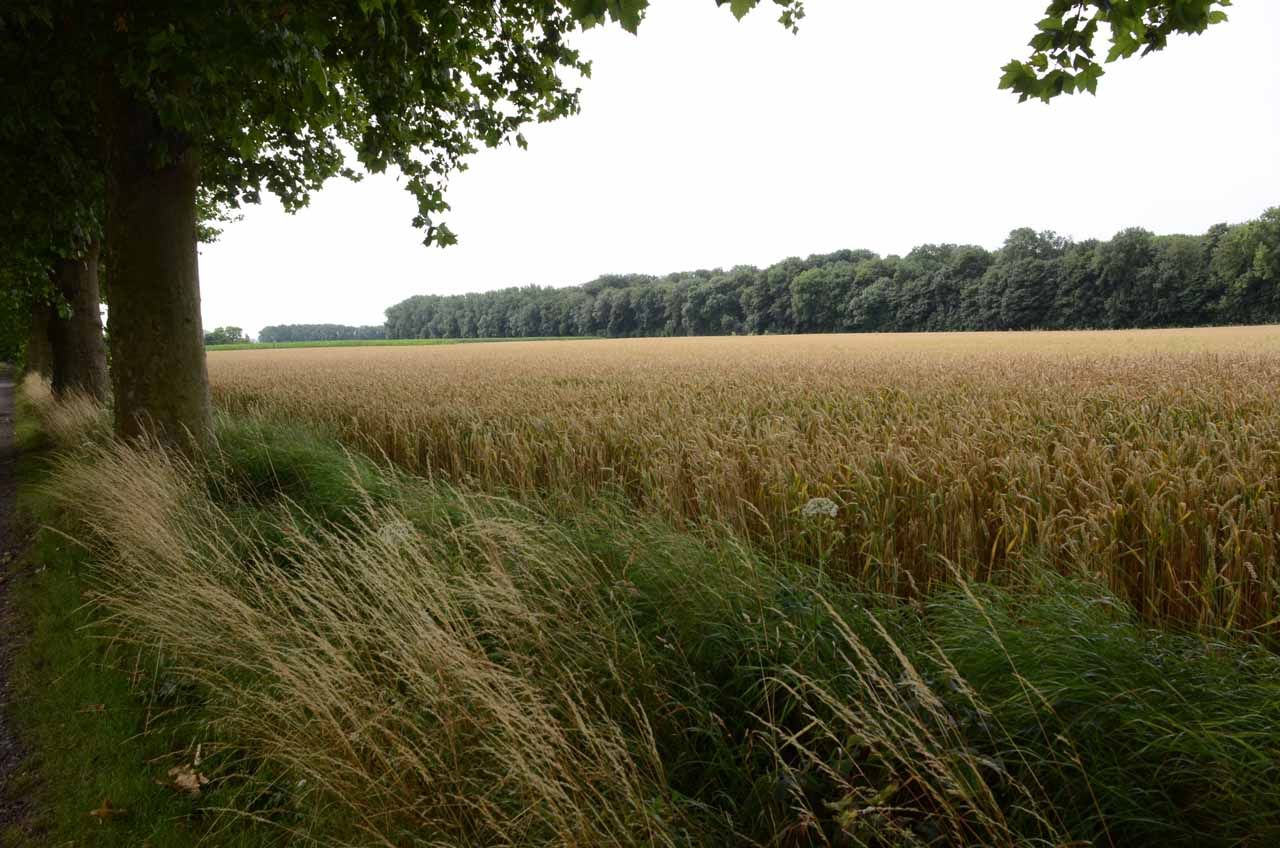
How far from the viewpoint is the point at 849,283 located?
9850cm

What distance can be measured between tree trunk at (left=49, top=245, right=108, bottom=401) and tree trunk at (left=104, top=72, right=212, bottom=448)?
857 cm

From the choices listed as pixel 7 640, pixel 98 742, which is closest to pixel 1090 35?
pixel 98 742

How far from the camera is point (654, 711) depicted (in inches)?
95.7

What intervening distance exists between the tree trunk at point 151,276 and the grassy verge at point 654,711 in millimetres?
3266

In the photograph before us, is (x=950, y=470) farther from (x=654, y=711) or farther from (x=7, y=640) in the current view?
(x=7, y=640)

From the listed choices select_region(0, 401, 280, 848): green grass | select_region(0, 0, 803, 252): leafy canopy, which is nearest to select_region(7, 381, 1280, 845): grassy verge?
select_region(0, 401, 280, 848): green grass

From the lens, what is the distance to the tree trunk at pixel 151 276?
6625 millimetres

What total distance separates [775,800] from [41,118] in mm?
10945

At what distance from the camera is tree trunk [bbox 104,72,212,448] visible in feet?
21.7

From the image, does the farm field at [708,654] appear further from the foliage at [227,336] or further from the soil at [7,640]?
the foliage at [227,336]

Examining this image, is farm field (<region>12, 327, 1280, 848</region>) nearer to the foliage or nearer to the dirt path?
the dirt path

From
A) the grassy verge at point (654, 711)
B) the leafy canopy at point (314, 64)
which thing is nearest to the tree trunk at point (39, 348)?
the leafy canopy at point (314, 64)

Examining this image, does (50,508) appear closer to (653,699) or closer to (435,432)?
(435,432)

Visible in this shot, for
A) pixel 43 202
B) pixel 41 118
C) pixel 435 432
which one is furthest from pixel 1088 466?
pixel 43 202
